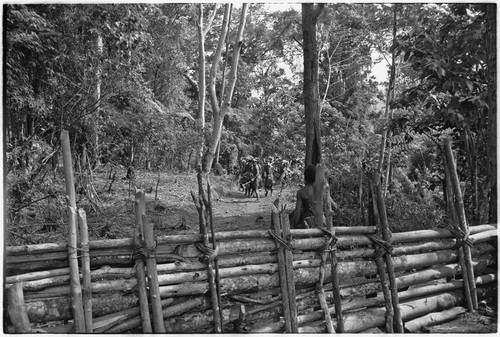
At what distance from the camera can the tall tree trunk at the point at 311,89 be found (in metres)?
8.34

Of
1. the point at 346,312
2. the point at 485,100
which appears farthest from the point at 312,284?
the point at 485,100

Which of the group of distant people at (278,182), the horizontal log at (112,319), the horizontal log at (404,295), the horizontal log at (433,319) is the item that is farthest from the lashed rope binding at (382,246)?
the horizontal log at (112,319)

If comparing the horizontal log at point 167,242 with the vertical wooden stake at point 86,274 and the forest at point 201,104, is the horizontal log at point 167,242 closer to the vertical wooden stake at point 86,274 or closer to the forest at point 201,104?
the vertical wooden stake at point 86,274

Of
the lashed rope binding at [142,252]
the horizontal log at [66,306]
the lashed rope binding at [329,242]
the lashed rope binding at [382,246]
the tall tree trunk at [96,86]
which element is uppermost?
the tall tree trunk at [96,86]

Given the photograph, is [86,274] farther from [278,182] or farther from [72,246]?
[278,182]

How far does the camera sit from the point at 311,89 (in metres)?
8.36

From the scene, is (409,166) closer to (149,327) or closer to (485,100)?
(485,100)

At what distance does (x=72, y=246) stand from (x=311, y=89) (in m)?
5.92

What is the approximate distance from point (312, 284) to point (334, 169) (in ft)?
27.7

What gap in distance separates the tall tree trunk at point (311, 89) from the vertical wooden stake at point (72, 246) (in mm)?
5608

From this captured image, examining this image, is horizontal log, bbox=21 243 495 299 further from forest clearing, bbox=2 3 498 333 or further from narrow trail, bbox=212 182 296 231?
narrow trail, bbox=212 182 296 231

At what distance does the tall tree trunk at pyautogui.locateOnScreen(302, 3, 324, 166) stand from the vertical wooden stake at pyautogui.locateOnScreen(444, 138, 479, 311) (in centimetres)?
357

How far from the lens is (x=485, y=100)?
5.72 meters

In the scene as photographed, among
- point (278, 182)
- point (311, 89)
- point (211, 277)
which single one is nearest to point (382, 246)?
point (211, 277)
